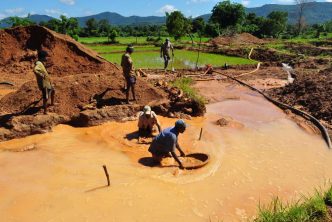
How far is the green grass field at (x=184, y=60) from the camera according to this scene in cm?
2245

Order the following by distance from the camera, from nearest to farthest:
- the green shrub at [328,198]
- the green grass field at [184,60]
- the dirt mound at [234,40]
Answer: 1. the green shrub at [328,198]
2. the green grass field at [184,60]
3. the dirt mound at [234,40]

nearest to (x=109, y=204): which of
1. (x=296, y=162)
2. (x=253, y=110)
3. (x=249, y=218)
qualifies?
(x=249, y=218)

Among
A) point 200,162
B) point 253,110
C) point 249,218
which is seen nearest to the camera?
point 249,218

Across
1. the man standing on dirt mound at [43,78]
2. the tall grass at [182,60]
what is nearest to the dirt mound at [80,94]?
the man standing on dirt mound at [43,78]

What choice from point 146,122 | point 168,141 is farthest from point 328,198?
point 146,122

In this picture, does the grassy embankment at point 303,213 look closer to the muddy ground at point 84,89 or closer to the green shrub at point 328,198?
the green shrub at point 328,198

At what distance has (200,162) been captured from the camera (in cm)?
768

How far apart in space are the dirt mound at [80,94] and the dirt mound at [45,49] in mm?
3704

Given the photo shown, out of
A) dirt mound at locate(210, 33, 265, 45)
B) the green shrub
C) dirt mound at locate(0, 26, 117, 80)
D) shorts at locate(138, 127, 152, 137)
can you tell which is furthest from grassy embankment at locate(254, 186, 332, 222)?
dirt mound at locate(210, 33, 265, 45)

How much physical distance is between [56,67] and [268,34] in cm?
4108

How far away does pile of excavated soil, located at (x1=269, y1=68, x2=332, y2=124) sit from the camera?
11562mm

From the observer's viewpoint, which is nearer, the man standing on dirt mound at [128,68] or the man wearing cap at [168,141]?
the man wearing cap at [168,141]

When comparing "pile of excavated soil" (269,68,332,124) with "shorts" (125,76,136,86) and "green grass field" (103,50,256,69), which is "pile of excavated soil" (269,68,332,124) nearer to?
"shorts" (125,76,136,86)

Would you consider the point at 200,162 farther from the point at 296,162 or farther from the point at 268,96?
the point at 268,96
